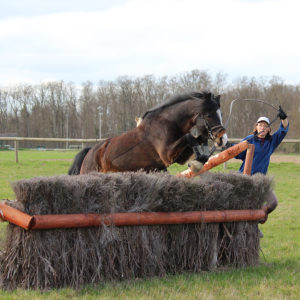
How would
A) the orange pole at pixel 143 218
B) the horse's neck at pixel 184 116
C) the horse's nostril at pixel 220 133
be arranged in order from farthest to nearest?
the horse's neck at pixel 184 116, the horse's nostril at pixel 220 133, the orange pole at pixel 143 218

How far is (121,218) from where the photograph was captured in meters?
4.22

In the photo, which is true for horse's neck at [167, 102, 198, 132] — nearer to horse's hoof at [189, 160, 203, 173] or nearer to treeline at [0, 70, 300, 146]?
horse's hoof at [189, 160, 203, 173]

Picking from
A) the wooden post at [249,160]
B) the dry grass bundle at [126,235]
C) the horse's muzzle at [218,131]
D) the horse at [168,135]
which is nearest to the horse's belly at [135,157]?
the horse at [168,135]

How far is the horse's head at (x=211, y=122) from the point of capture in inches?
237

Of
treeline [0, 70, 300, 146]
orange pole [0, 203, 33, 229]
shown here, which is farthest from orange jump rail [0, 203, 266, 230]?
treeline [0, 70, 300, 146]

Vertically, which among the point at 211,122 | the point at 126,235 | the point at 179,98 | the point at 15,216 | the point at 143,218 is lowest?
the point at 126,235

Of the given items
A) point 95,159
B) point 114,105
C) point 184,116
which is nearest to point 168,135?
point 184,116

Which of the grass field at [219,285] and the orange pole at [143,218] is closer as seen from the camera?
the grass field at [219,285]

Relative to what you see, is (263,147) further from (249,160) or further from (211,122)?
(211,122)

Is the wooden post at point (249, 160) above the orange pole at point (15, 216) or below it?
above

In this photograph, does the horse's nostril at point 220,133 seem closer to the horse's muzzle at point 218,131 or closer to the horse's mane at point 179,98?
the horse's muzzle at point 218,131

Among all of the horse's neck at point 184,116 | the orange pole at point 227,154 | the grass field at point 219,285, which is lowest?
the grass field at point 219,285

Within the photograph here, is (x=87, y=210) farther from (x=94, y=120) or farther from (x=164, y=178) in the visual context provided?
(x=94, y=120)

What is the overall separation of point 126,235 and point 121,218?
215 mm
